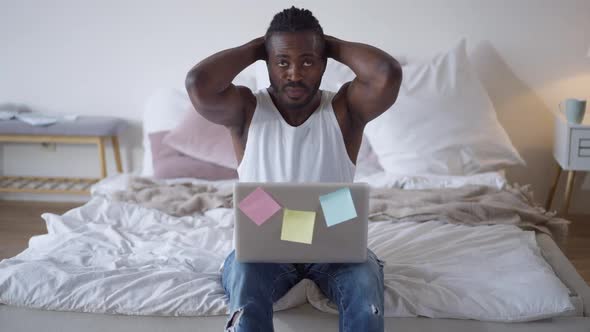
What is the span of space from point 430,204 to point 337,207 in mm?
921

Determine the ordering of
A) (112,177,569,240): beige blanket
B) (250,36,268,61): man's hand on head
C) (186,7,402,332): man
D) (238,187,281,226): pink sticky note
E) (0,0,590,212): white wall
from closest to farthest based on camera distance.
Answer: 1. (238,187,281,226): pink sticky note
2. (186,7,402,332): man
3. (250,36,268,61): man's hand on head
4. (112,177,569,240): beige blanket
5. (0,0,590,212): white wall

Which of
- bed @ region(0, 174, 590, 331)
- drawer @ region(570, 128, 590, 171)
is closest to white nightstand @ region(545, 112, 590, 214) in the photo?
drawer @ region(570, 128, 590, 171)

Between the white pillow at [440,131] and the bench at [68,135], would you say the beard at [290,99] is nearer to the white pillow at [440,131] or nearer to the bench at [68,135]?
the white pillow at [440,131]

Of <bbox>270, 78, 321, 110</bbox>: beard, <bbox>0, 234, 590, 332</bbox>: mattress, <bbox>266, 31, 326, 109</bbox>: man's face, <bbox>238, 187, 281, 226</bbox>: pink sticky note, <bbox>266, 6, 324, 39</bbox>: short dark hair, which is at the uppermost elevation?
<bbox>266, 6, 324, 39</bbox>: short dark hair

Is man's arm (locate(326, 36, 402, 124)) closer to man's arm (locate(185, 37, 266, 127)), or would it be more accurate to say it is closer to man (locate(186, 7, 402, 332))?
man (locate(186, 7, 402, 332))

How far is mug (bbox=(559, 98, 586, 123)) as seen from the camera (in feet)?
8.64

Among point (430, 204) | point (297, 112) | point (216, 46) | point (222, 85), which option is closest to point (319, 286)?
point (297, 112)

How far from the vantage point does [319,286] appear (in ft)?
4.95

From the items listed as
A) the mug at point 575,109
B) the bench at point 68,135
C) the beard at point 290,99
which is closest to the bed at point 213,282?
the beard at point 290,99

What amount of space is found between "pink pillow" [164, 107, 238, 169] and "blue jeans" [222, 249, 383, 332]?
1180 mm

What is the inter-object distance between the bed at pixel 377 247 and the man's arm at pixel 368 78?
0.45 m

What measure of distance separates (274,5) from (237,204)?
194 cm

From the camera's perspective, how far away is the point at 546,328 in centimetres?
146

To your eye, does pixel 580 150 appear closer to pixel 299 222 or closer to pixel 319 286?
pixel 319 286
